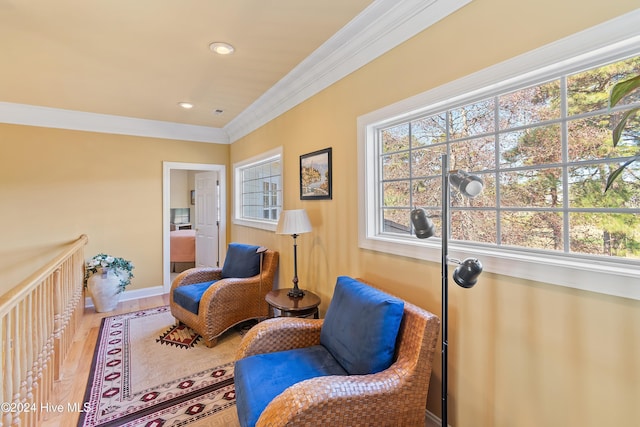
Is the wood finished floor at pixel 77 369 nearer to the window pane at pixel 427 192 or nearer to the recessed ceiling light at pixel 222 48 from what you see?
the window pane at pixel 427 192

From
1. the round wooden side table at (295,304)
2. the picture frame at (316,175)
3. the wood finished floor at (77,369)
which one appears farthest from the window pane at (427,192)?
the wood finished floor at (77,369)

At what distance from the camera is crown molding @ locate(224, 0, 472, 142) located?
173 cm

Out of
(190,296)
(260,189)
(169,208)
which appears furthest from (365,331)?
(169,208)

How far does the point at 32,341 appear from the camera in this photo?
174cm

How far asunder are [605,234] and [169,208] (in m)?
4.96

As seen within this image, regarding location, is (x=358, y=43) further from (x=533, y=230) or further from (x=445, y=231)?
(x=533, y=230)

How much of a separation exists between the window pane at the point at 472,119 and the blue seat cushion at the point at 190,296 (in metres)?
2.75

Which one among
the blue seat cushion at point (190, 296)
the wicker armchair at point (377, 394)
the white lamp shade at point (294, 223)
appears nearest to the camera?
the wicker armchair at point (377, 394)

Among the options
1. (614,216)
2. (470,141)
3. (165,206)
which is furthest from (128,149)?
(614,216)

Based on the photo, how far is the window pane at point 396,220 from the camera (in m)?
2.04

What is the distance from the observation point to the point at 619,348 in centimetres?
108

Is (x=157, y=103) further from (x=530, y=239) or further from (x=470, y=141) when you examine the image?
(x=530, y=239)

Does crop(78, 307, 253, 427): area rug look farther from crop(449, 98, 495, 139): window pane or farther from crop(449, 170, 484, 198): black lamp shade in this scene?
crop(449, 98, 495, 139): window pane

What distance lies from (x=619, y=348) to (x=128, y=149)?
17.4 ft
